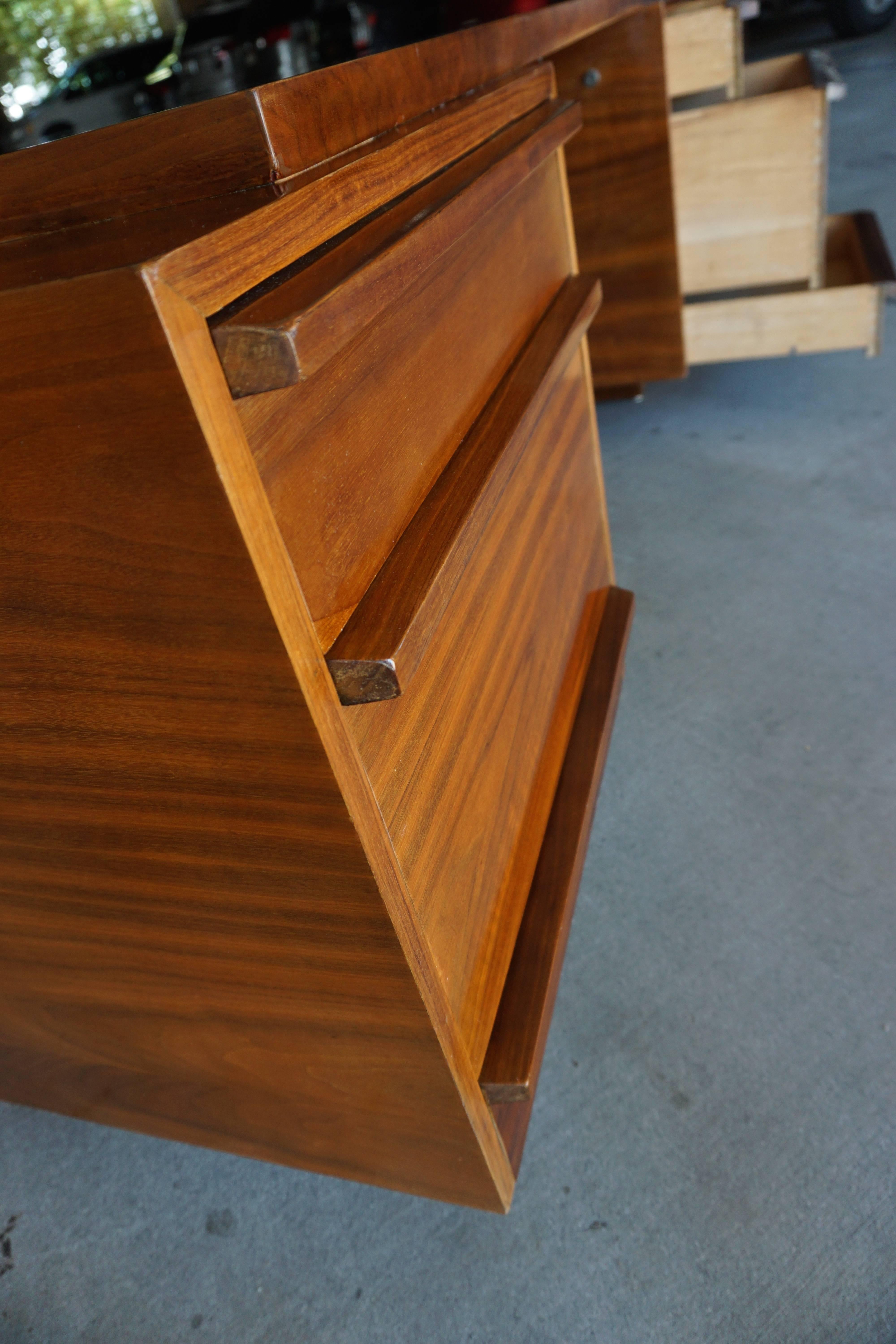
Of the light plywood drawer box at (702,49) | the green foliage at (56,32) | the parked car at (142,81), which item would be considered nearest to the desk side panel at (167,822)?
the parked car at (142,81)

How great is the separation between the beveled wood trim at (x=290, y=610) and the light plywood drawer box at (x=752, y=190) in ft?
4.36

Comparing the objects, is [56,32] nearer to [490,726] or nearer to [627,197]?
[627,197]

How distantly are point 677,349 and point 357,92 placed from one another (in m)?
1.24

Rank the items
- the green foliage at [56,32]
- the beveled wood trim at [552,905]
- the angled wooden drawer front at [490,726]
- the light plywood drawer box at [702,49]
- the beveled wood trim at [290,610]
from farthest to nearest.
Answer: the green foliage at [56,32], the light plywood drawer box at [702,49], the beveled wood trim at [552,905], the angled wooden drawer front at [490,726], the beveled wood trim at [290,610]

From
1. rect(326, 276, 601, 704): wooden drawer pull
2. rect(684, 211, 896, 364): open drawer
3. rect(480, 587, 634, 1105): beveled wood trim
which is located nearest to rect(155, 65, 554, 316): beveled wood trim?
rect(326, 276, 601, 704): wooden drawer pull

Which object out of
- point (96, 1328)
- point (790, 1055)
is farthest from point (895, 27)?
point (96, 1328)

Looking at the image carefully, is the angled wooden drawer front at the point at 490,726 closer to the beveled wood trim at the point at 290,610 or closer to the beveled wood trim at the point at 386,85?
the beveled wood trim at the point at 290,610

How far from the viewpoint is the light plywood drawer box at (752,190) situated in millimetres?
1496

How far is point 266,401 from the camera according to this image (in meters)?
0.37

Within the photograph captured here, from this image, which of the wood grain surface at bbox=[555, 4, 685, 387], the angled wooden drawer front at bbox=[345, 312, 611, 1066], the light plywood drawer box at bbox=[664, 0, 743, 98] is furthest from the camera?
the light plywood drawer box at bbox=[664, 0, 743, 98]

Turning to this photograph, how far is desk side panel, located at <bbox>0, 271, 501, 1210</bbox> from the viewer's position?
0.34 metres

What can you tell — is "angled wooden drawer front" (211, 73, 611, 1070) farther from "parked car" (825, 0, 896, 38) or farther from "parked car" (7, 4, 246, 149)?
"parked car" (825, 0, 896, 38)

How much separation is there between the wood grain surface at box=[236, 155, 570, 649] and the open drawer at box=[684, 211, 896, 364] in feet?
3.41

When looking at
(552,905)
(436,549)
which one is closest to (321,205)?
(436,549)
